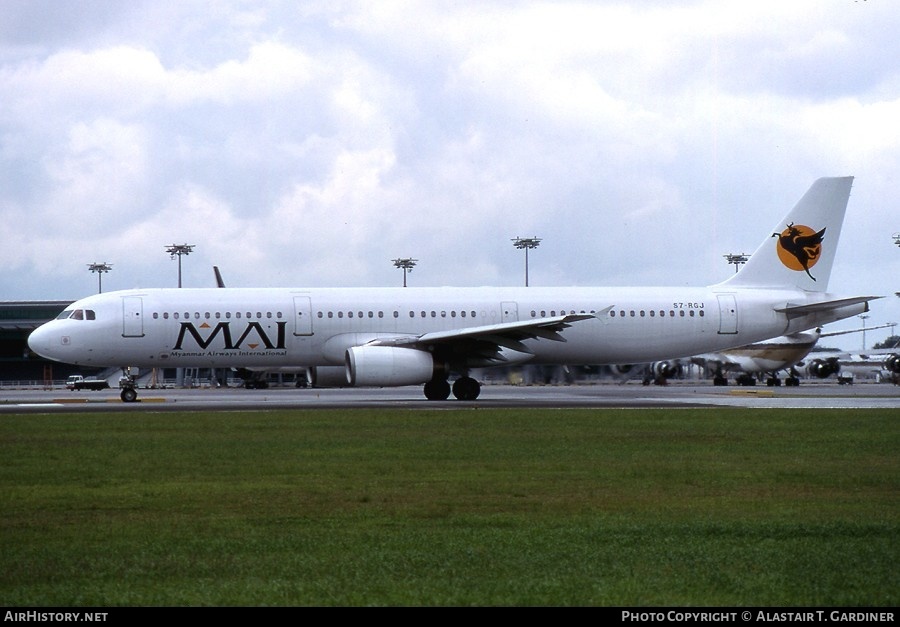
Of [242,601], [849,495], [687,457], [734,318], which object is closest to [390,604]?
[242,601]

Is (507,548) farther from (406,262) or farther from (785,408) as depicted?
(406,262)

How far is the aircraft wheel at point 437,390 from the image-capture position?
36188 mm

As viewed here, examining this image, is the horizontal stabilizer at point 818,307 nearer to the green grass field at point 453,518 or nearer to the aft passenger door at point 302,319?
the aft passenger door at point 302,319

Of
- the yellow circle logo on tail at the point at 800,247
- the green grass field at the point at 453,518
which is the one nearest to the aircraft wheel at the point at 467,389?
the yellow circle logo on tail at the point at 800,247

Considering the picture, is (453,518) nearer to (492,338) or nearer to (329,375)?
(492,338)

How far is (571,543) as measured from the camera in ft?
32.7

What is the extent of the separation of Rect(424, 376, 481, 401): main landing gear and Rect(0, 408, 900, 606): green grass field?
14755mm

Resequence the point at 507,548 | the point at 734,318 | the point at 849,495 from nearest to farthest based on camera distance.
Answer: the point at 507,548, the point at 849,495, the point at 734,318

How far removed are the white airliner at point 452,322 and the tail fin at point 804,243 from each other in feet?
0.11

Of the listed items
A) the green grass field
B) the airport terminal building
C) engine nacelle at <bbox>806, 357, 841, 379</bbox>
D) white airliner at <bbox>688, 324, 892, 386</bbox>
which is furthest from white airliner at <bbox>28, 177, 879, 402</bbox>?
the airport terminal building

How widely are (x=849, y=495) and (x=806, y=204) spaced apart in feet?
96.7

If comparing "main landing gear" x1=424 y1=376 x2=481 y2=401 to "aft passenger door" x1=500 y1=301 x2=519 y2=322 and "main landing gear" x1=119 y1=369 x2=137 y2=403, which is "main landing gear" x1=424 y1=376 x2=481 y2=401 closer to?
"aft passenger door" x1=500 y1=301 x2=519 y2=322

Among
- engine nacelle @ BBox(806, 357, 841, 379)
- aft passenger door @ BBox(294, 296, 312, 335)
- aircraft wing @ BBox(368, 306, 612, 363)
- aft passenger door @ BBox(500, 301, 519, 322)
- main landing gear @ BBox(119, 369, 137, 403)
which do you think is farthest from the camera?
engine nacelle @ BBox(806, 357, 841, 379)

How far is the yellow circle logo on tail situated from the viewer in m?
40.8
